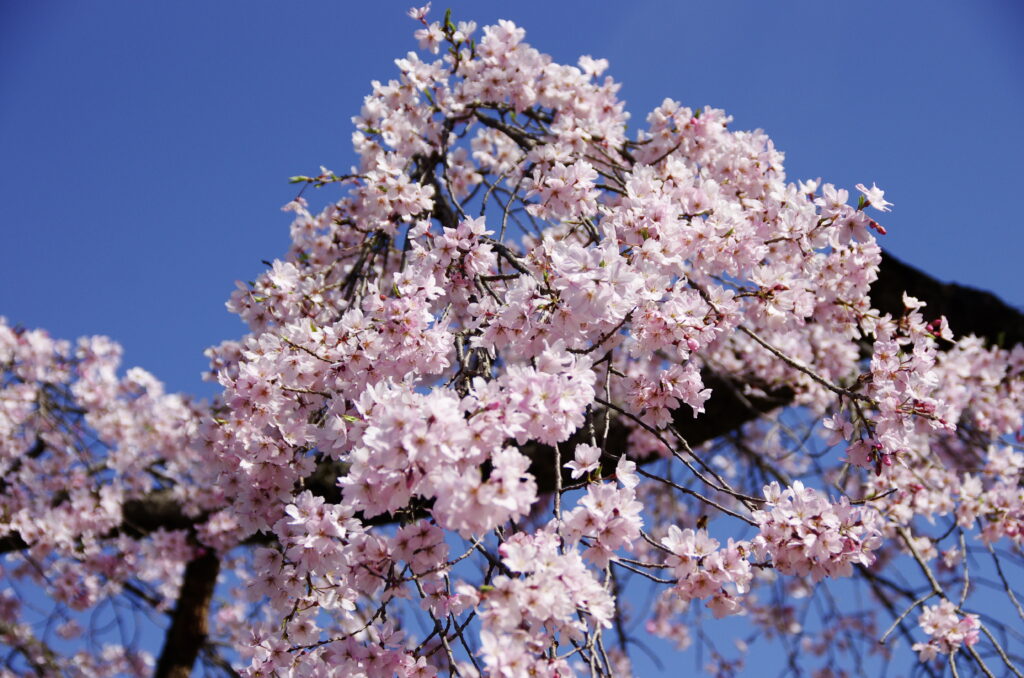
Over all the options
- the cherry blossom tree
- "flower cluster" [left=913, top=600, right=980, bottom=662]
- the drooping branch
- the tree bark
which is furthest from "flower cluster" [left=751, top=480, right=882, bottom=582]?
the tree bark

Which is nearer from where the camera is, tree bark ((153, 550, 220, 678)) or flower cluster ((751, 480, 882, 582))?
flower cluster ((751, 480, 882, 582))

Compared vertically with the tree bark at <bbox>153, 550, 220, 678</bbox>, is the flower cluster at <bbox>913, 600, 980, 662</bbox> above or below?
below

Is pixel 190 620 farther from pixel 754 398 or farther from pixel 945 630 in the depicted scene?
pixel 945 630

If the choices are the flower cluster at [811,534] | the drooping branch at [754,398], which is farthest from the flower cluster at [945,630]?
the drooping branch at [754,398]

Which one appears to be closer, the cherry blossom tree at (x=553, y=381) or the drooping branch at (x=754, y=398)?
the cherry blossom tree at (x=553, y=381)

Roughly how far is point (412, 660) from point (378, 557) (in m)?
0.31

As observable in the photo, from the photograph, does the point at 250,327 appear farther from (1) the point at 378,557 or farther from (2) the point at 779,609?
(2) the point at 779,609

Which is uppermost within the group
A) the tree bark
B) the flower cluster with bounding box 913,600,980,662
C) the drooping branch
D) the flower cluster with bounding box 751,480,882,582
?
the drooping branch

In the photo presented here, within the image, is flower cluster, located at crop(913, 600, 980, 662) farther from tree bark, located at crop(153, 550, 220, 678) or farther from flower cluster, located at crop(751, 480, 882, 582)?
tree bark, located at crop(153, 550, 220, 678)

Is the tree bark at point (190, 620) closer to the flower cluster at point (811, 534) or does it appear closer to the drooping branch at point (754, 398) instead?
the drooping branch at point (754, 398)

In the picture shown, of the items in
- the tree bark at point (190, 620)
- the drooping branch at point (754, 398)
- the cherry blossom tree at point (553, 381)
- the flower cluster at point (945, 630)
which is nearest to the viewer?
the cherry blossom tree at point (553, 381)

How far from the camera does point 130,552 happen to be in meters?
4.75

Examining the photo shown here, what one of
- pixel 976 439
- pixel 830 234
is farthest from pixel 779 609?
pixel 830 234

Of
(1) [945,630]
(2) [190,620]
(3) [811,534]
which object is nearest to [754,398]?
(1) [945,630]
